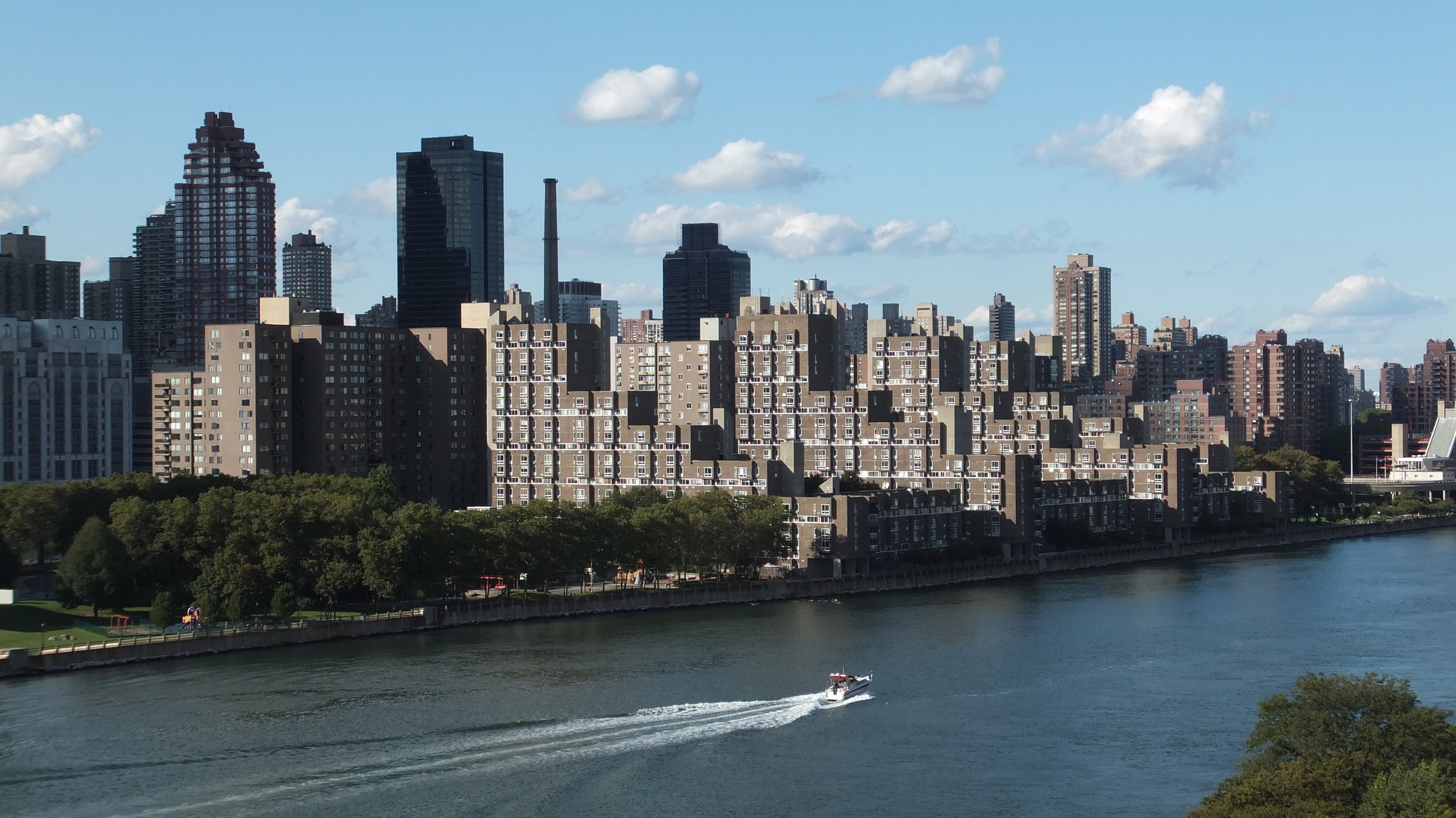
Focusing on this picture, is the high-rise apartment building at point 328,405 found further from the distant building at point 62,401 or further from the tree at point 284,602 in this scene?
the tree at point 284,602

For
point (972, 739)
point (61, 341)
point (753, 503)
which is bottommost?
point (972, 739)

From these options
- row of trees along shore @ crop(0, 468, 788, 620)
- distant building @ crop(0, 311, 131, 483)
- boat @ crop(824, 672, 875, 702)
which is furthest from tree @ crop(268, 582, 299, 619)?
distant building @ crop(0, 311, 131, 483)

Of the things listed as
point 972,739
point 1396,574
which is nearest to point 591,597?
point 972,739

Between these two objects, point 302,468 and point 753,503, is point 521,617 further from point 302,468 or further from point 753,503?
point 302,468

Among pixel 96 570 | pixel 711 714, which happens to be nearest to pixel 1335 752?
pixel 711 714

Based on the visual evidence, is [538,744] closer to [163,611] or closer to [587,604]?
[163,611]

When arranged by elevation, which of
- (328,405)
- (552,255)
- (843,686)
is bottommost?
(843,686)
